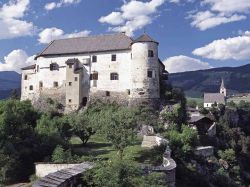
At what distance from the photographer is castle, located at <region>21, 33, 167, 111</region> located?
2559 inches

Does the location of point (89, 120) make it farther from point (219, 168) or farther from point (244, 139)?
point (244, 139)

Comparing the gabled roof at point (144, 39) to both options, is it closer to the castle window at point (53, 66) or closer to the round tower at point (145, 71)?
the round tower at point (145, 71)

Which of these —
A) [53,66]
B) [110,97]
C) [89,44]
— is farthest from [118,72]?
[53,66]

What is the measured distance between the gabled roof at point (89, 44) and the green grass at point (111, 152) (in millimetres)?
19396

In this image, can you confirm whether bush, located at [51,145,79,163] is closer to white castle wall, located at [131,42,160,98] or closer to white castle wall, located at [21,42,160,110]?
white castle wall, located at [131,42,160,98]

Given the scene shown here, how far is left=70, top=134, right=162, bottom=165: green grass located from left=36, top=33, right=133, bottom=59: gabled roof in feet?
63.6

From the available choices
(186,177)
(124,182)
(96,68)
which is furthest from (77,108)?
(124,182)

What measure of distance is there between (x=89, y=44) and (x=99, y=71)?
570 centimetres

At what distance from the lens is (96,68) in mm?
69438

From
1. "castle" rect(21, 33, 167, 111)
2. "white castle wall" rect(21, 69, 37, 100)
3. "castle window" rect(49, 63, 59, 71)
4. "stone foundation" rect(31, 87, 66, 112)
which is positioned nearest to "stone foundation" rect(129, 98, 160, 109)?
"castle" rect(21, 33, 167, 111)

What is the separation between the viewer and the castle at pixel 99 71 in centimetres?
6500

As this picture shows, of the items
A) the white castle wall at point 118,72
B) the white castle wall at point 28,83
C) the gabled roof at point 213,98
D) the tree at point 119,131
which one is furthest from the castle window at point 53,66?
the gabled roof at point 213,98

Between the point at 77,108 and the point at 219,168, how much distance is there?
2448 cm

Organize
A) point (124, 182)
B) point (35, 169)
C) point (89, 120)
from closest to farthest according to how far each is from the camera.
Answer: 1. point (124, 182)
2. point (35, 169)
3. point (89, 120)
